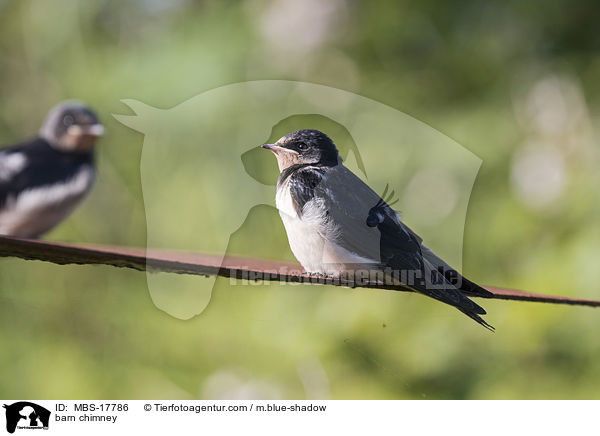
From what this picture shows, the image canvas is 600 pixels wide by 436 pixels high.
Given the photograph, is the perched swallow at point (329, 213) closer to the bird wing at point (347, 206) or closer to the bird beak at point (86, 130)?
the bird wing at point (347, 206)

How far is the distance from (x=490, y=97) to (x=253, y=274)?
120 centimetres

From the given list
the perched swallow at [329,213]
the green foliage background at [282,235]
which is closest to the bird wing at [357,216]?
the perched swallow at [329,213]

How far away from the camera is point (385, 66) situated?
1482mm

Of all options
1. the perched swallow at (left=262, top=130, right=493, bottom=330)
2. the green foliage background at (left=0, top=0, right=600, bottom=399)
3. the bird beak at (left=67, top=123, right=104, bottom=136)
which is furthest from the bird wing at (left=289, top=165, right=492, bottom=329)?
the bird beak at (left=67, top=123, right=104, bottom=136)

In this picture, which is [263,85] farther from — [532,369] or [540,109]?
[532,369]

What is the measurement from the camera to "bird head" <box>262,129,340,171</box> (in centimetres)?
56

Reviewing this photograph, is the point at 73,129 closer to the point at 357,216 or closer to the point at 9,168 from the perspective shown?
the point at 9,168

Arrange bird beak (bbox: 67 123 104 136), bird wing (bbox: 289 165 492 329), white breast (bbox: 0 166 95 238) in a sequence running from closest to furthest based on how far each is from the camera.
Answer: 1. bird wing (bbox: 289 165 492 329)
2. white breast (bbox: 0 166 95 238)
3. bird beak (bbox: 67 123 104 136)

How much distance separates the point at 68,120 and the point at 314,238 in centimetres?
68

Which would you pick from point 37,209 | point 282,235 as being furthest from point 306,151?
point 37,209
